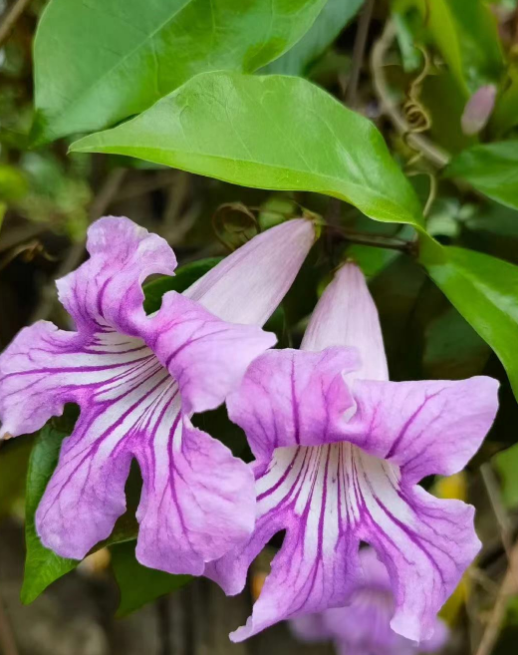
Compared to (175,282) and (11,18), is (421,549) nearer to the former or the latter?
(175,282)

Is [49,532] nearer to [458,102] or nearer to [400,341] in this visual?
[400,341]

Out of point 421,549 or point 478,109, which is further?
point 478,109

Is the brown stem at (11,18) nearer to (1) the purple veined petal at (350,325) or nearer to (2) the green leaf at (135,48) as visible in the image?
(2) the green leaf at (135,48)

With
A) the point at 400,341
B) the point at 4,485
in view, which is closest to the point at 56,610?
the point at 4,485

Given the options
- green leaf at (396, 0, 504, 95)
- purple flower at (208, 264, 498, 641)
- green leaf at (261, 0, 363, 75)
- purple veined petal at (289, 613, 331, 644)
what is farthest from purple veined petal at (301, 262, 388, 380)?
purple veined petal at (289, 613, 331, 644)

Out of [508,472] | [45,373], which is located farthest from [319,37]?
[508,472]

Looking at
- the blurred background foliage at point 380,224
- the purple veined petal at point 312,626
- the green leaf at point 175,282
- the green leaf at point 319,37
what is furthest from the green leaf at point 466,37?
the purple veined petal at point 312,626
